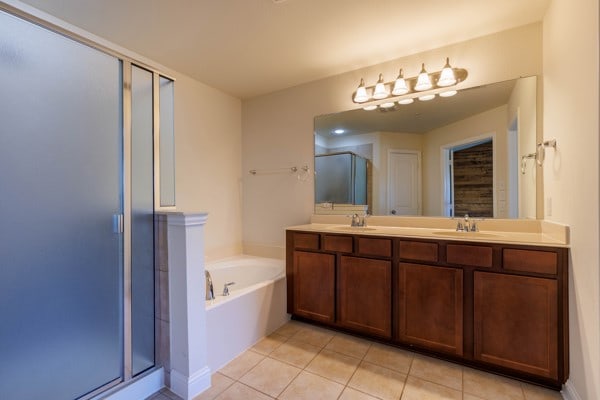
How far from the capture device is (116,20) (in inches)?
73.6

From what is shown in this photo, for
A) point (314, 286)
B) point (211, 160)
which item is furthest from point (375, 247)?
point (211, 160)

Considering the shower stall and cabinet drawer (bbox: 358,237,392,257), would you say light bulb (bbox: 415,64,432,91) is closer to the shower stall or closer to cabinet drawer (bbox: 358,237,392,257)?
cabinet drawer (bbox: 358,237,392,257)

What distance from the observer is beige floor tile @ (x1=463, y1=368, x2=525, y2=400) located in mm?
1534

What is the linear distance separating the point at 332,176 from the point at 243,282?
4.76ft

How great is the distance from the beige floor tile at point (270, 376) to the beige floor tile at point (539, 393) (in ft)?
4.30

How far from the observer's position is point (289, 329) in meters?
2.36

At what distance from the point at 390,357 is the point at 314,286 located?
747mm

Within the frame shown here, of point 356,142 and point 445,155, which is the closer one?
point 445,155

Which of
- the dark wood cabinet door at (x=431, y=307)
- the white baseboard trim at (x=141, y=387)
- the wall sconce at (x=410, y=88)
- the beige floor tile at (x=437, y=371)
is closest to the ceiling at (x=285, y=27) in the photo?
the wall sconce at (x=410, y=88)

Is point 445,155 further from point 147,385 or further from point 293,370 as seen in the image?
point 147,385

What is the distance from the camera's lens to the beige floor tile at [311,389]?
61.0 inches

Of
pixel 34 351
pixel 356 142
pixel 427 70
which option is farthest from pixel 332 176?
pixel 34 351

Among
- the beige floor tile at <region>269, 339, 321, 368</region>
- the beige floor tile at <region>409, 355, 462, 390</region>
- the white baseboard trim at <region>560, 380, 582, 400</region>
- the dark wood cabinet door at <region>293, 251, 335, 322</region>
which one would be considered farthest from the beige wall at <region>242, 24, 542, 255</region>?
the white baseboard trim at <region>560, 380, 582, 400</region>

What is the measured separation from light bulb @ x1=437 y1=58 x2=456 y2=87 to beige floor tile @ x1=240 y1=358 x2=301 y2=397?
238 centimetres
